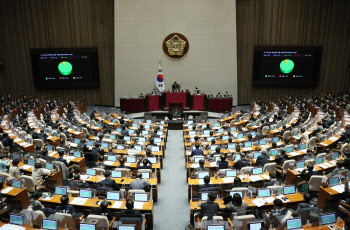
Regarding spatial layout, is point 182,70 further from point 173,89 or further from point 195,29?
point 195,29

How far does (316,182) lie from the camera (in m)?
7.63

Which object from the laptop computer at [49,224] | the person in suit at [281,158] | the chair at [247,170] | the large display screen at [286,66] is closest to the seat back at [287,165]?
the person in suit at [281,158]

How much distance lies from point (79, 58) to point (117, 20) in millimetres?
4561

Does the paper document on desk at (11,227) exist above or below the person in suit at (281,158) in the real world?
below

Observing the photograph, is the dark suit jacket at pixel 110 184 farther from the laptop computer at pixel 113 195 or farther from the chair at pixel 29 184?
the chair at pixel 29 184

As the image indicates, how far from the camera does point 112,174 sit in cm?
844

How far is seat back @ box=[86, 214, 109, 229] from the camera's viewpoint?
5773 mm

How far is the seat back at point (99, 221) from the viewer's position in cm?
577

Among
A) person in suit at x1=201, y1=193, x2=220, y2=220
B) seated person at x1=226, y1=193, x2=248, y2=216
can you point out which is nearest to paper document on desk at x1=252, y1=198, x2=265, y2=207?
seated person at x1=226, y1=193, x2=248, y2=216

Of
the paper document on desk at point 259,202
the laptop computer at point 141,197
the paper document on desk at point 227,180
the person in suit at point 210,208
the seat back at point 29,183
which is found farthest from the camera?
the paper document on desk at point 227,180

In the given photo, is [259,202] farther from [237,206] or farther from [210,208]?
[210,208]

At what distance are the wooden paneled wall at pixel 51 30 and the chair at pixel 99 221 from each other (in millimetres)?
19179

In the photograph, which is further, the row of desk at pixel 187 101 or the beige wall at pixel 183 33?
the beige wall at pixel 183 33

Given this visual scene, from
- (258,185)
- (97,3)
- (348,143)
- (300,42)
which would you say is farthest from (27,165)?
(300,42)
